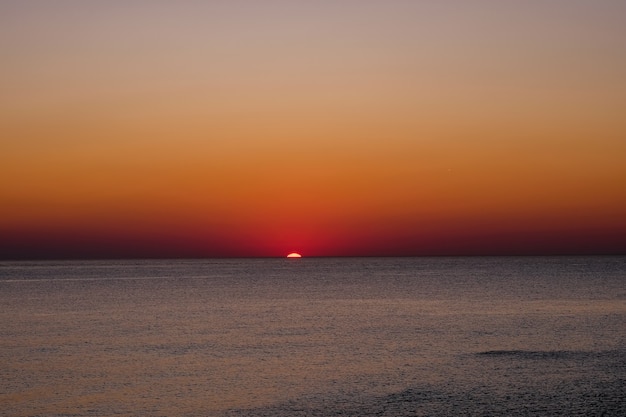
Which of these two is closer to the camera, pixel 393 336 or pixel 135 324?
pixel 393 336

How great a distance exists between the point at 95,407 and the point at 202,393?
391 cm

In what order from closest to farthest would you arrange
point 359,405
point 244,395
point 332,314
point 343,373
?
1. point 359,405
2. point 244,395
3. point 343,373
4. point 332,314

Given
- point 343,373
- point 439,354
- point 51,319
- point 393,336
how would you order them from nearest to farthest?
1. point 343,373
2. point 439,354
3. point 393,336
4. point 51,319

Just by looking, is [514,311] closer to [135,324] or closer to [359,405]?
[135,324]

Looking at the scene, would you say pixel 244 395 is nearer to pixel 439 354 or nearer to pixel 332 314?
pixel 439 354

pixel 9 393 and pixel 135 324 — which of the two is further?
pixel 135 324

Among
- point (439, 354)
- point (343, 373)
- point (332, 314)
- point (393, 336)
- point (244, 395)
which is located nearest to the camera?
point (244, 395)

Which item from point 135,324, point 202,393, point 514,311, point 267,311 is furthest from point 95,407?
point 514,311

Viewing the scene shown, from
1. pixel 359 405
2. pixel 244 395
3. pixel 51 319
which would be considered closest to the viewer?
pixel 359 405

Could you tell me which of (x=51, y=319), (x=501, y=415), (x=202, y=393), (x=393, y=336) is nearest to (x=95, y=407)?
(x=202, y=393)

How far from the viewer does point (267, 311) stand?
221ft

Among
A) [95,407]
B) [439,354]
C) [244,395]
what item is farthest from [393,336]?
[95,407]

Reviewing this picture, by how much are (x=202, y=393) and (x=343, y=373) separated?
660 centimetres

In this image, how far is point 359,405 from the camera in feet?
85.4
